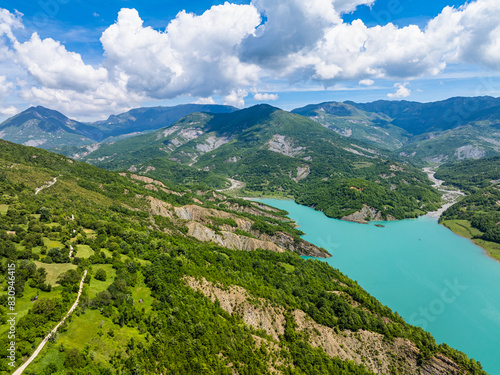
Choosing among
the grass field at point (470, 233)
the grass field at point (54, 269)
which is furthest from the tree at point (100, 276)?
the grass field at point (470, 233)

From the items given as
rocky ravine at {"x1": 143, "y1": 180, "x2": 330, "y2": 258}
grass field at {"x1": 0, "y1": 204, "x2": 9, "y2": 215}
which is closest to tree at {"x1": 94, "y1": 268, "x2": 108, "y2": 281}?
grass field at {"x1": 0, "y1": 204, "x2": 9, "y2": 215}

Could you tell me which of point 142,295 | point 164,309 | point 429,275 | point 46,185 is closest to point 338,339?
point 164,309

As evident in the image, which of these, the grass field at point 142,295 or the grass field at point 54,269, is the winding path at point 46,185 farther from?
the grass field at point 142,295

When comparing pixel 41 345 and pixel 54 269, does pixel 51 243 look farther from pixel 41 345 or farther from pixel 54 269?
pixel 41 345

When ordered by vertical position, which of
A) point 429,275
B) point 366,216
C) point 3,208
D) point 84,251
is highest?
point 3,208

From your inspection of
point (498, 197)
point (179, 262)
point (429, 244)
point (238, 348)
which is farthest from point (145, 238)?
point (498, 197)

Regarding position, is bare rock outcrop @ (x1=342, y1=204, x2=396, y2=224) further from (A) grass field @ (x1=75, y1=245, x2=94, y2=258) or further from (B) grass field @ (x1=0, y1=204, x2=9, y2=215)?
(B) grass field @ (x1=0, y1=204, x2=9, y2=215)
